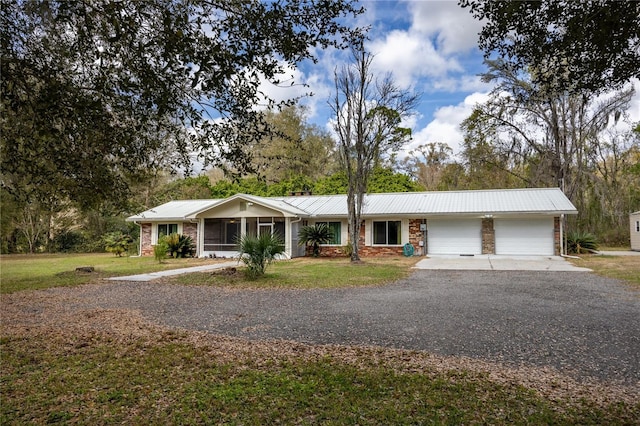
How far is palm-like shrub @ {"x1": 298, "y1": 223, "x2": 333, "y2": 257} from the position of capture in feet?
68.7

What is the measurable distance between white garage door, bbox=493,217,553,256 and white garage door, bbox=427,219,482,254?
3.17 feet

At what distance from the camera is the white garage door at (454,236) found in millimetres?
20531

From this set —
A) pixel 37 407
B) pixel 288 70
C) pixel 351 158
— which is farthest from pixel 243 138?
pixel 351 158

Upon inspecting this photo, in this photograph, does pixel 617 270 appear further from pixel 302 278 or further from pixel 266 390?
pixel 266 390

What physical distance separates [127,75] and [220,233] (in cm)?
1907

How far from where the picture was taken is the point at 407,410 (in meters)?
3.23

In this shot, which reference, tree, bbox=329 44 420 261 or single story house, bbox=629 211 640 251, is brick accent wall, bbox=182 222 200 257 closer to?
tree, bbox=329 44 420 261

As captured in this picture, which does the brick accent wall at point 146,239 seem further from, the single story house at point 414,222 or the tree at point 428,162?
the tree at point 428,162

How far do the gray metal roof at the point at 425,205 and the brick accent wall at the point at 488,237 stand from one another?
2.81ft

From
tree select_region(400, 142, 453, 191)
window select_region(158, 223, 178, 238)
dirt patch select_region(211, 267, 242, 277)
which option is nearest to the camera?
dirt patch select_region(211, 267, 242, 277)

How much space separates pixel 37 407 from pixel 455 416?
3368 millimetres

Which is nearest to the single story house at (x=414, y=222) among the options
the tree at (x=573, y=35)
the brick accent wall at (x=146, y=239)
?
the brick accent wall at (x=146, y=239)

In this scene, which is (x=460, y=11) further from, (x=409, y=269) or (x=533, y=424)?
(x=409, y=269)

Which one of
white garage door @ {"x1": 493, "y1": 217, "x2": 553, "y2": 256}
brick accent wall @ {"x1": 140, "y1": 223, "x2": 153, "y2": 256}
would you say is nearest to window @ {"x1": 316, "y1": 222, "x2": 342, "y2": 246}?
white garage door @ {"x1": 493, "y1": 217, "x2": 553, "y2": 256}
